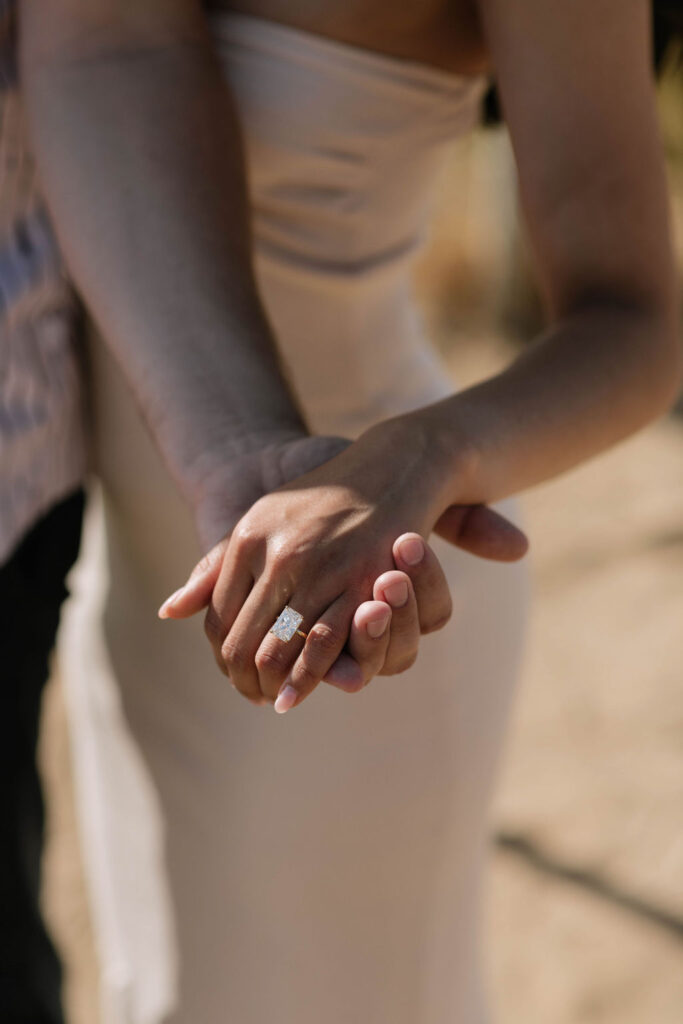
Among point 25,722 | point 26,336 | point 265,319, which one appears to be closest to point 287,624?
point 265,319

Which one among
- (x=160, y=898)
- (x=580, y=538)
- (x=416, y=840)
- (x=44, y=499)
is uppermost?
(x=44, y=499)

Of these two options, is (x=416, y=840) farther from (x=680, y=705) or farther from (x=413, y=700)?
(x=680, y=705)

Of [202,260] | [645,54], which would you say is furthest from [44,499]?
[645,54]

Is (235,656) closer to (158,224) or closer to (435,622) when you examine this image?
(435,622)

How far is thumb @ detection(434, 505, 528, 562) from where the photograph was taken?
2.39 ft

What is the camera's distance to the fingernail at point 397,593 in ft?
2.07

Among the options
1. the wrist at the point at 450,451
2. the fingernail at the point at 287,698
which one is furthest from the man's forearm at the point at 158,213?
the fingernail at the point at 287,698

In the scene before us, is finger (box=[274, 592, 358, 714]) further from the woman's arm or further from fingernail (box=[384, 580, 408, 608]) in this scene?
the woman's arm

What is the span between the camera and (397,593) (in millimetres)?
631

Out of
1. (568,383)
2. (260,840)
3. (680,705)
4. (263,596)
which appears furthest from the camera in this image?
(680,705)

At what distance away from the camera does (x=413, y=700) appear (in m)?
1.01

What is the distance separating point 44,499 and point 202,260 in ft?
0.85

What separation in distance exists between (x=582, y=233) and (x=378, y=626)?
1.07ft

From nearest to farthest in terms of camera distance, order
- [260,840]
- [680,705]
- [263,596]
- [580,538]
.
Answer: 1. [263,596]
2. [260,840]
3. [680,705]
4. [580,538]
